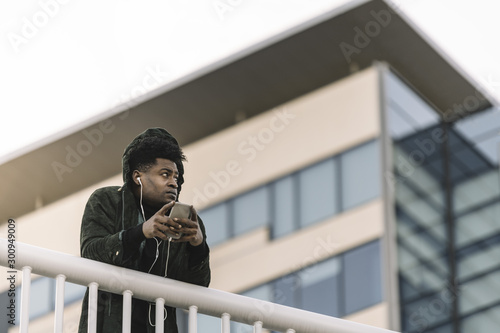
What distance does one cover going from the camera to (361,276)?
26.2 meters

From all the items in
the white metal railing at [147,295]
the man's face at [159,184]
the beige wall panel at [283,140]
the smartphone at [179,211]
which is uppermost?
the beige wall panel at [283,140]

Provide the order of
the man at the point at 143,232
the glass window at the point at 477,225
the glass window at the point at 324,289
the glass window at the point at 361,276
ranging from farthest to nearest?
1. the glass window at the point at 477,225
2. the glass window at the point at 324,289
3. the glass window at the point at 361,276
4. the man at the point at 143,232

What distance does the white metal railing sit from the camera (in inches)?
165

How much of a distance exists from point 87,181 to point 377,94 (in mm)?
8897

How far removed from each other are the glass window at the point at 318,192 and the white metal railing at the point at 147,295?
22.8 metres

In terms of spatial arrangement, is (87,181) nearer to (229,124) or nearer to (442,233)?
(229,124)

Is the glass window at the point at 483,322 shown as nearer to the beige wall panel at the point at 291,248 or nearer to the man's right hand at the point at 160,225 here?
the beige wall panel at the point at 291,248

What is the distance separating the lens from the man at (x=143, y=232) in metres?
4.37

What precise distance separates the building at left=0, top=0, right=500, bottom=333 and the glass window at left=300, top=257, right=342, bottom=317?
0.10 feet

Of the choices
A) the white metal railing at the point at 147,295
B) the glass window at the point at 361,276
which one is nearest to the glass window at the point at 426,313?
the glass window at the point at 361,276

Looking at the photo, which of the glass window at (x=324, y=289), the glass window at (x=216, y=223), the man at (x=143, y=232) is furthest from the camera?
the glass window at (x=216, y=223)

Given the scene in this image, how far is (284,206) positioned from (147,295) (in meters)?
24.1

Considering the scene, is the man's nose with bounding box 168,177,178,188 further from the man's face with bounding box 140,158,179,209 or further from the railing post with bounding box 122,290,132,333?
the railing post with bounding box 122,290,132,333

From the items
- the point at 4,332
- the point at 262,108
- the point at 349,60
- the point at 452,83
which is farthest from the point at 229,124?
the point at 4,332
